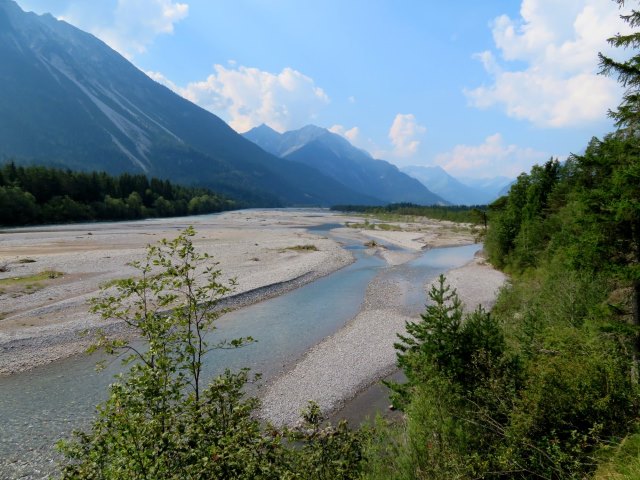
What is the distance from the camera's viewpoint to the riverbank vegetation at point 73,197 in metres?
89.7

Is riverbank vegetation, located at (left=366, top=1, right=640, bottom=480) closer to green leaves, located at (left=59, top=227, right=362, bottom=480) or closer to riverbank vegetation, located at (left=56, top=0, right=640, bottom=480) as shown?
riverbank vegetation, located at (left=56, top=0, right=640, bottom=480)

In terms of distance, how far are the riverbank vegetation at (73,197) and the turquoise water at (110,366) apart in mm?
89456

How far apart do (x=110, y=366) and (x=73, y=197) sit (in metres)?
112

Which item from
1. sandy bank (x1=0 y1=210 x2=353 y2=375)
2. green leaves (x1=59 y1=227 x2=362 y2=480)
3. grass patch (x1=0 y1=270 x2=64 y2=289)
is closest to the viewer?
green leaves (x1=59 y1=227 x2=362 y2=480)

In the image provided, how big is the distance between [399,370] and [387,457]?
1234 centimetres

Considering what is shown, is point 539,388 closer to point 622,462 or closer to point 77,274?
point 622,462

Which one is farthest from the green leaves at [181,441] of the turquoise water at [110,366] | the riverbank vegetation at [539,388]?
the turquoise water at [110,366]

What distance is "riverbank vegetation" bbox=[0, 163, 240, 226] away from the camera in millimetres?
89688

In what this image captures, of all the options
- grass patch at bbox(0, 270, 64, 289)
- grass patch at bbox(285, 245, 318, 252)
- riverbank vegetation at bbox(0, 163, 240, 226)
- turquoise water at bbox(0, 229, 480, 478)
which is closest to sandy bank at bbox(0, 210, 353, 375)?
grass patch at bbox(0, 270, 64, 289)

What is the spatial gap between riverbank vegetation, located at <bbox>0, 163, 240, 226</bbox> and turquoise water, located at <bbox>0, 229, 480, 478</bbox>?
89.5 meters

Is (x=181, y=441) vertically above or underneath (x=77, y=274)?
above

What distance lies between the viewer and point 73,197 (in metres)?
109

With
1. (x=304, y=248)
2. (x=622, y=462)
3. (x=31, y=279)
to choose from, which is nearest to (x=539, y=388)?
(x=622, y=462)

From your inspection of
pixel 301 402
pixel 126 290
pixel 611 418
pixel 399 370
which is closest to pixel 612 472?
pixel 611 418
